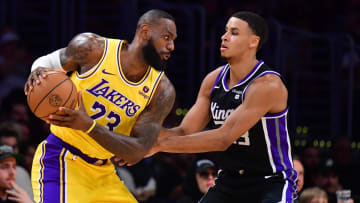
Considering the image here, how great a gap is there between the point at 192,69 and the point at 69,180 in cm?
445

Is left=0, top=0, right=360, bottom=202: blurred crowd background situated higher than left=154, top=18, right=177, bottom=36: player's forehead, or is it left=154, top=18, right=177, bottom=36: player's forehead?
left=154, top=18, right=177, bottom=36: player's forehead

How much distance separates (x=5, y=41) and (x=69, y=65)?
4173 millimetres

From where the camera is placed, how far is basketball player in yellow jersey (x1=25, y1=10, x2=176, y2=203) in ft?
15.1

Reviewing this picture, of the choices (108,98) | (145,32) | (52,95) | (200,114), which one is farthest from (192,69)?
(52,95)

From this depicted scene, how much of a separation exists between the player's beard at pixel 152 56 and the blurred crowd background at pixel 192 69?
2176mm

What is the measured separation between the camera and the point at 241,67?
4.93 m

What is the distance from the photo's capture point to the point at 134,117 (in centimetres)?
478

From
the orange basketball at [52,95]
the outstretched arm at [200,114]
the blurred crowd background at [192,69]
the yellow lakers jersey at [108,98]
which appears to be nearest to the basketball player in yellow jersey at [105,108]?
the yellow lakers jersey at [108,98]

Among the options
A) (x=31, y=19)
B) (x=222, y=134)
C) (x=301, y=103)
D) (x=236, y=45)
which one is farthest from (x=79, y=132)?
(x=301, y=103)

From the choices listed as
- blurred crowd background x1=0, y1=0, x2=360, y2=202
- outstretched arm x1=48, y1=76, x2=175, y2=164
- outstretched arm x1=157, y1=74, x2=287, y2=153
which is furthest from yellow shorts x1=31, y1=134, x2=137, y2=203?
blurred crowd background x1=0, y1=0, x2=360, y2=202

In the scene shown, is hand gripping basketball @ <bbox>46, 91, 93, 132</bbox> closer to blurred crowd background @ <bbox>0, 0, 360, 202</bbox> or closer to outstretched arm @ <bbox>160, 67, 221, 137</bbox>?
outstretched arm @ <bbox>160, 67, 221, 137</bbox>

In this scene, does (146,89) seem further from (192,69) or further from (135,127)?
(192,69)

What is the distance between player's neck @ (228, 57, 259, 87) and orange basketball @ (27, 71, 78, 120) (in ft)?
4.21

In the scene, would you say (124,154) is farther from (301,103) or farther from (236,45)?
(301,103)
